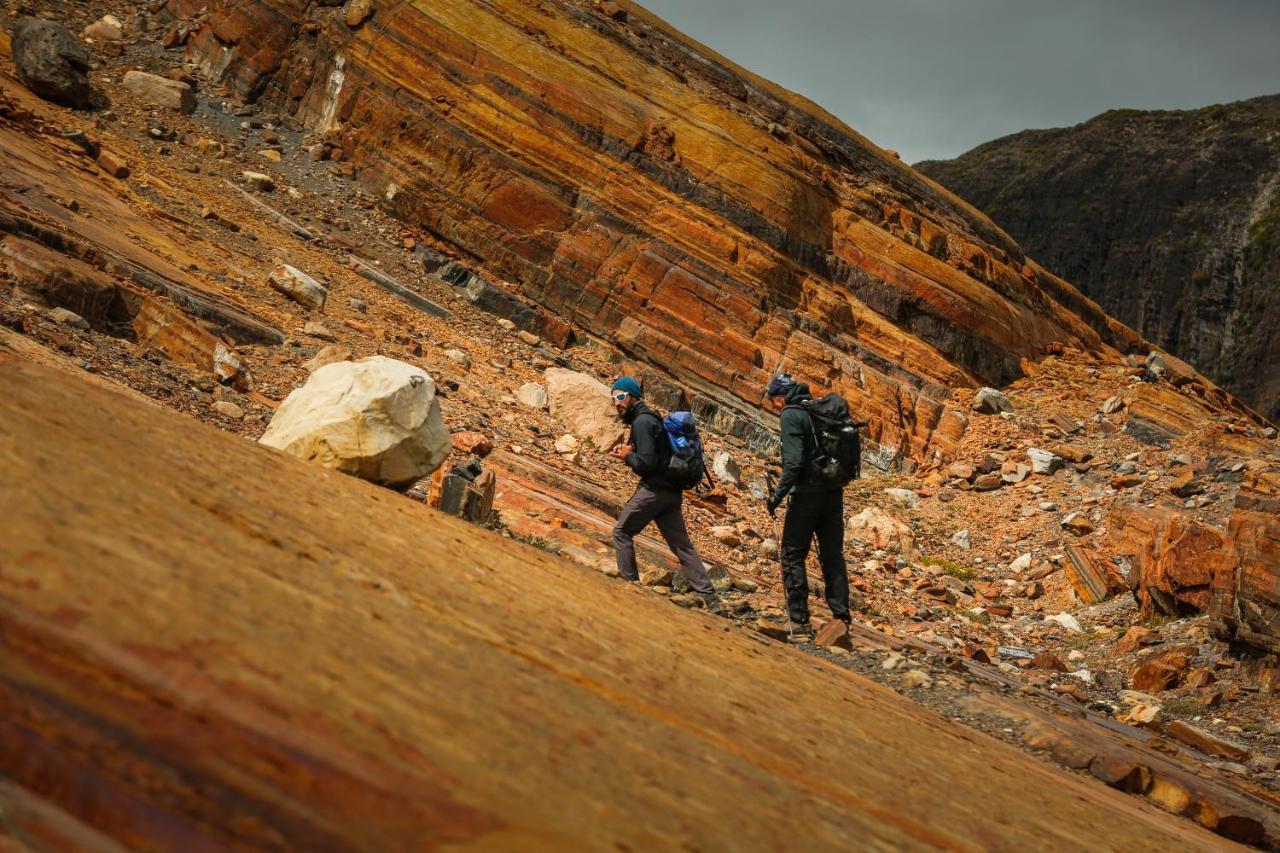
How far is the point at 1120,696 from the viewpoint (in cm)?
1049

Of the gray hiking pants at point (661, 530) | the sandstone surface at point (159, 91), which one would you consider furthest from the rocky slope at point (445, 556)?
the gray hiking pants at point (661, 530)

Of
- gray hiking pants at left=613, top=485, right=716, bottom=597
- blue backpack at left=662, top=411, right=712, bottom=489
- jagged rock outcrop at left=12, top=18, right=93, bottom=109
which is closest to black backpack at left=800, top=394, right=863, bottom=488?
blue backpack at left=662, top=411, right=712, bottom=489

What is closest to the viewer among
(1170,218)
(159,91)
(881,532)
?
(881,532)

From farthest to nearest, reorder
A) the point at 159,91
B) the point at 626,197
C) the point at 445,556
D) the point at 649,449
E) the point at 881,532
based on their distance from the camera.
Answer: the point at 626,197
the point at 159,91
the point at 881,532
the point at 649,449
the point at 445,556

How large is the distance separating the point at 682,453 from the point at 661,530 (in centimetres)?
68

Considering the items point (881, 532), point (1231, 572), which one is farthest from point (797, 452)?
point (881, 532)

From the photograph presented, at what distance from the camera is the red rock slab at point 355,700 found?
1.95m

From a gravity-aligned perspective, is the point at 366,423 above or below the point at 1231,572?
below

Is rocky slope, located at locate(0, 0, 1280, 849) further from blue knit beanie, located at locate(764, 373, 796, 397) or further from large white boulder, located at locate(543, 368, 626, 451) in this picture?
blue knit beanie, located at locate(764, 373, 796, 397)

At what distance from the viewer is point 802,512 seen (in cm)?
827

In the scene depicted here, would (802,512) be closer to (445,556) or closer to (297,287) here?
(445,556)

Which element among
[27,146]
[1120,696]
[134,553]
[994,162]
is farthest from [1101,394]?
[994,162]

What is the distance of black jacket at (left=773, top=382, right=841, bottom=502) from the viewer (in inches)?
316

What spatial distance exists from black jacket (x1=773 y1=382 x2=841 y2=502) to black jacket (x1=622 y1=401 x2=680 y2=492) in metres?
0.92
